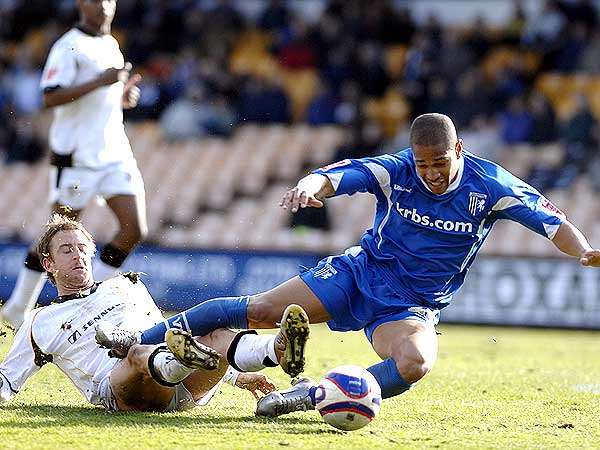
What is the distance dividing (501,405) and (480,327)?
903cm

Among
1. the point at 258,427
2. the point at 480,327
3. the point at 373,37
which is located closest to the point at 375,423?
the point at 258,427

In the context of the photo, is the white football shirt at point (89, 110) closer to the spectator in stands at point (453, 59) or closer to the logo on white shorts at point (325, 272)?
the logo on white shorts at point (325, 272)


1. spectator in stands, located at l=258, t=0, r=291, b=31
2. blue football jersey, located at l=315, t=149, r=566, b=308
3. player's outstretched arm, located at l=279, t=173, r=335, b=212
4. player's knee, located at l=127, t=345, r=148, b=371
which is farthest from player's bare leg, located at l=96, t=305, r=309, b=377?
spectator in stands, located at l=258, t=0, r=291, b=31

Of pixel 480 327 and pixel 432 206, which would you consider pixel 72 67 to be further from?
pixel 480 327

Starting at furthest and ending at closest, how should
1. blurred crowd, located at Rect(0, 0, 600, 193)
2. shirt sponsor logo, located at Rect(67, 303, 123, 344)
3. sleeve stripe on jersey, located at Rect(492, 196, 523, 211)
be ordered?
blurred crowd, located at Rect(0, 0, 600, 193), sleeve stripe on jersey, located at Rect(492, 196, 523, 211), shirt sponsor logo, located at Rect(67, 303, 123, 344)

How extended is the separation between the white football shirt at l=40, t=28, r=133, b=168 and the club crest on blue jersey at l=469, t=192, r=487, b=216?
14.6 ft

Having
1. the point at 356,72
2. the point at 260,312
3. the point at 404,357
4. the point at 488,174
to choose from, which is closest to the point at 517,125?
the point at 356,72

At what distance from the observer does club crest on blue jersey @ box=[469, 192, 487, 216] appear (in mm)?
7193

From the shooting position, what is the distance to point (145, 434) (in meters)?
6.12

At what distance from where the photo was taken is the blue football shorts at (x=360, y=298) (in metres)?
7.21

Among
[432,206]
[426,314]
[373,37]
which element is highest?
[373,37]

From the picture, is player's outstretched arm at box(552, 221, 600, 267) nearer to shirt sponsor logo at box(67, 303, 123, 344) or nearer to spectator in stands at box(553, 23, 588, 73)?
shirt sponsor logo at box(67, 303, 123, 344)

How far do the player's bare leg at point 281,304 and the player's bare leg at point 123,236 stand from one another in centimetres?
349

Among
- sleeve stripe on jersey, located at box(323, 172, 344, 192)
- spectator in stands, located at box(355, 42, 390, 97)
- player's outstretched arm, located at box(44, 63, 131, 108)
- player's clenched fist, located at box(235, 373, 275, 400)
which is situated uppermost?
spectator in stands, located at box(355, 42, 390, 97)
